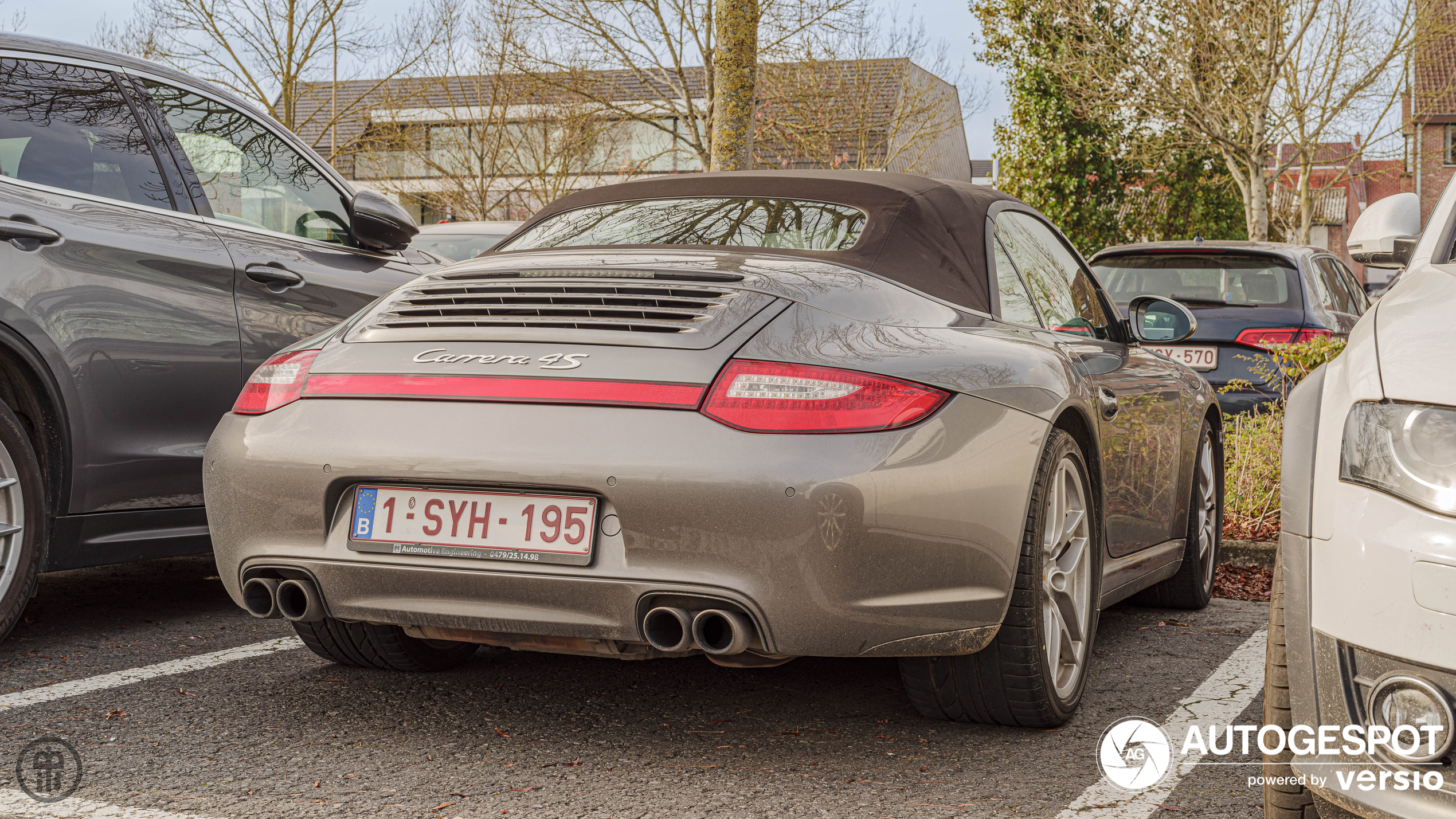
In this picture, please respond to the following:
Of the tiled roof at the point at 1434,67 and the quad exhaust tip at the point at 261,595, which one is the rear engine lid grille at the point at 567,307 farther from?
the tiled roof at the point at 1434,67

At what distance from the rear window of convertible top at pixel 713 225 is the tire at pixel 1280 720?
1.47 meters

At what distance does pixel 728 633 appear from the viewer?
271cm

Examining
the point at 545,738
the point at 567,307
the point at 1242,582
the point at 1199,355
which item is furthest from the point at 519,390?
the point at 1199,355

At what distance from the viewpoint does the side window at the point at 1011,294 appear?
3.67 metres

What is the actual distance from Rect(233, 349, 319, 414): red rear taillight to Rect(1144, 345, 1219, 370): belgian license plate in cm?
585

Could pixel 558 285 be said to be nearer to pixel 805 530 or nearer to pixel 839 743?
pixel 805 530

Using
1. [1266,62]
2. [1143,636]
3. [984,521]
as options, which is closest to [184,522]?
[984,521]

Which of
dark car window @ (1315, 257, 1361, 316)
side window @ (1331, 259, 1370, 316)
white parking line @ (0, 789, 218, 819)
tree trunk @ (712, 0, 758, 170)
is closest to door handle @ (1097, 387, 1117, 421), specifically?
white parking line @ (0, 789, 218, 819)

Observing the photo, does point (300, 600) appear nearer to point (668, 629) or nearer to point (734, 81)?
point (668, 629)

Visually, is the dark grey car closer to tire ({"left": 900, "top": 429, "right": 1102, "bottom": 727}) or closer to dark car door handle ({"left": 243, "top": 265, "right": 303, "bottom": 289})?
dark car door handle ({"left": 243, "top": 265, "right": 303, "bottom": 289})

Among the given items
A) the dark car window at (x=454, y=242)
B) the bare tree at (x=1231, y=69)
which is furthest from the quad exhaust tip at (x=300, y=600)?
the bare tree at (x=1231, y=69)

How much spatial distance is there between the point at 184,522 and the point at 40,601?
0.92 m

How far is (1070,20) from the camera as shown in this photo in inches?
821

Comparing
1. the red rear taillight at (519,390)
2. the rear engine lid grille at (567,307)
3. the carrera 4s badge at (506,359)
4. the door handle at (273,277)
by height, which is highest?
the door handle at (273,277)
